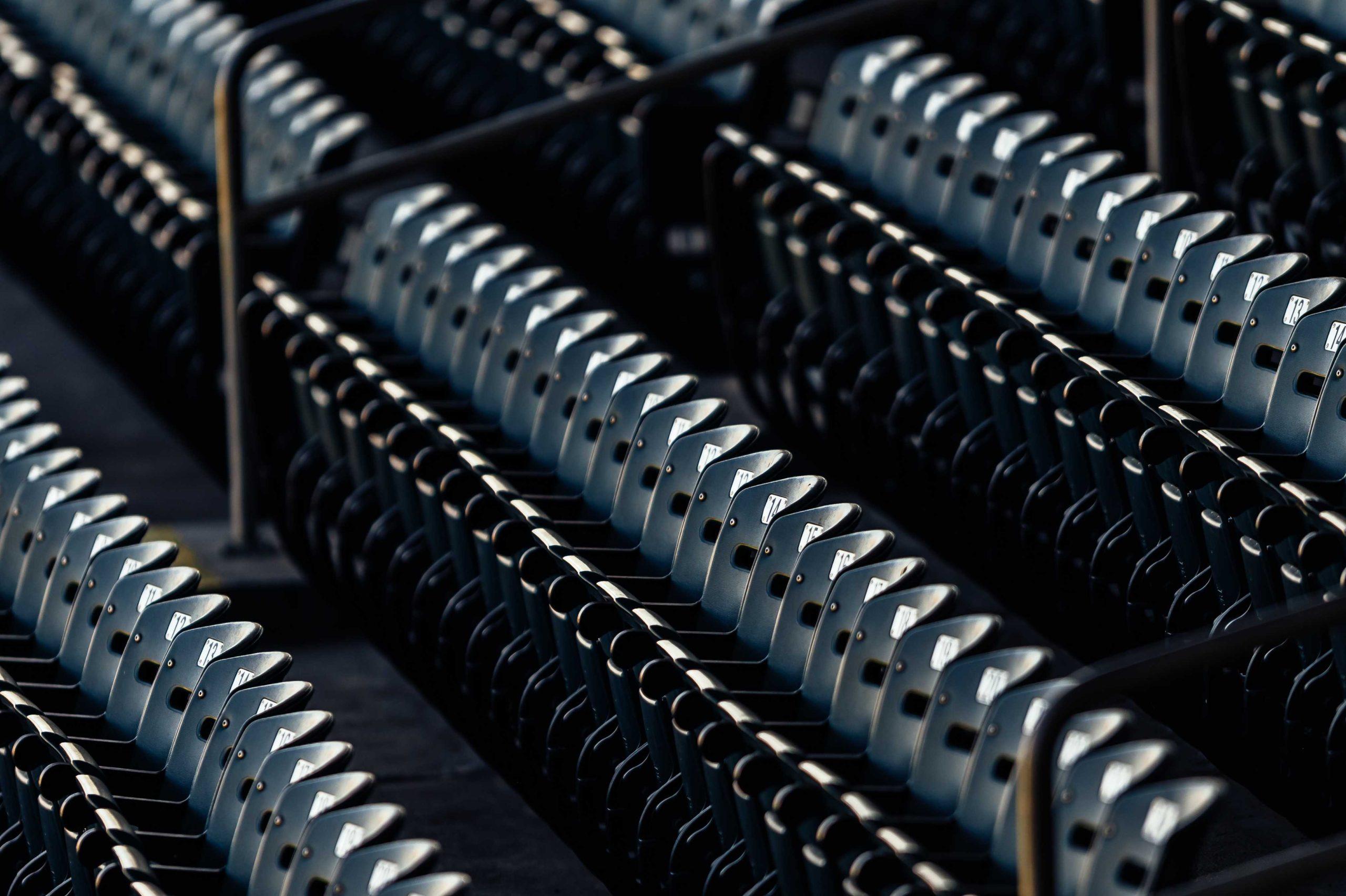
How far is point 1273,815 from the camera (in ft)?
6.00

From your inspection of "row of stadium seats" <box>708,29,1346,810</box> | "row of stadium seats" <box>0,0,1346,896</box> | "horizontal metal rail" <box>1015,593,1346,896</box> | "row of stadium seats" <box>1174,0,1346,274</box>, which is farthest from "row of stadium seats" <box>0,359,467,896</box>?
"row of stadium seats" <box>1174,0,1346,274</box>

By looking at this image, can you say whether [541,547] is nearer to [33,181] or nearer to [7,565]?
[7,565]

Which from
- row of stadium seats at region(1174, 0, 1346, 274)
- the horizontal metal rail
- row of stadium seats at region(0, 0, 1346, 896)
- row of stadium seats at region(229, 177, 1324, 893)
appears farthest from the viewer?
row of stadium seats at region(1174, 0, 1346, 274)

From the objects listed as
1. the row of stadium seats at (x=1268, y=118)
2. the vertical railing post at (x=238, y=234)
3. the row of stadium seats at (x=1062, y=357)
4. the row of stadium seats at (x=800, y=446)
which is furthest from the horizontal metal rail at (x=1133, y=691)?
the vertical railing post at (x=238, y=234)

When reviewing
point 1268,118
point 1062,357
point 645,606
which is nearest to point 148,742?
point 645,606

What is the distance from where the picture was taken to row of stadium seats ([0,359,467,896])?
61.3 inches

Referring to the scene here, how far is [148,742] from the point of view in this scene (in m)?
1.81

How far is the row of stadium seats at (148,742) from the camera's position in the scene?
5.11 feet

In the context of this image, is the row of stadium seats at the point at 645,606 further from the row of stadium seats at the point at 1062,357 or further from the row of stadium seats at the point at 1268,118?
the row of stadium seats at the point at 1268,118

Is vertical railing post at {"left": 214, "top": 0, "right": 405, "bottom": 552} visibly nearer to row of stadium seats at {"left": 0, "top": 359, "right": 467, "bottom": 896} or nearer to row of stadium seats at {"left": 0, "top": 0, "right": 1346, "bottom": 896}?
row of stadium seats at {"left": 0, "top": 0, "right": 1346, "bottom": 896}

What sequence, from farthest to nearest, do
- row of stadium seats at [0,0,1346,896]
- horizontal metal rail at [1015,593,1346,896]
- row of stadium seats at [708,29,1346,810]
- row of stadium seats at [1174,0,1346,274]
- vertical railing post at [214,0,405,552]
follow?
vertical railing post at [214,0,405,552], row of stadium seats at [1174,0,1346,274], row of stadium seats at [708,29,1346,810], row of stadium seats at [0,0,1346,896], horizontal metal rail at [1015,593,1346,896]

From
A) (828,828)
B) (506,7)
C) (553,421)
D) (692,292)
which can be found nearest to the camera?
(828,828)

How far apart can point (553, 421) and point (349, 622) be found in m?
0.43

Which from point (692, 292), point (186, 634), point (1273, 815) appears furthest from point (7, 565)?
point (1273, 815)
